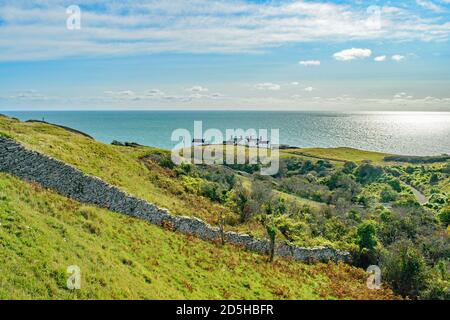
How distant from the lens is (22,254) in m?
15.0

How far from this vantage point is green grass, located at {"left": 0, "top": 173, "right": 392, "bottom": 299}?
14.5 m

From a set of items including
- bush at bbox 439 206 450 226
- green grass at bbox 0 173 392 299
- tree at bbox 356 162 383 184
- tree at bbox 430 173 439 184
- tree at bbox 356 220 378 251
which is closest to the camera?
green grass at bbox 0 173 392 299

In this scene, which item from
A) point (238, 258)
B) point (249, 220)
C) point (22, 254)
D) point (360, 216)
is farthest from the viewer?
point (360, 216)

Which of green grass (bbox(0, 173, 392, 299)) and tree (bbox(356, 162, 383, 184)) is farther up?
green grass (bbox(0, 173, 392, 299))

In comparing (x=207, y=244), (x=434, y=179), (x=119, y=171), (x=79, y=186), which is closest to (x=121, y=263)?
(x=207, y=244)

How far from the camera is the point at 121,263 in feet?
61.6

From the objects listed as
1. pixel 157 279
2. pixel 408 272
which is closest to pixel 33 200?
pixel 157 279

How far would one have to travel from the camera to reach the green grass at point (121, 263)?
14539 millimetres

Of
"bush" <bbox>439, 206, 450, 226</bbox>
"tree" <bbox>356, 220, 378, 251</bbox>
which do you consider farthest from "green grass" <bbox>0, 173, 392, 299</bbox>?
"bush" <bbox>439, 206, 450, 226</bbox>

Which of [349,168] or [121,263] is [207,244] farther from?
[349,168]

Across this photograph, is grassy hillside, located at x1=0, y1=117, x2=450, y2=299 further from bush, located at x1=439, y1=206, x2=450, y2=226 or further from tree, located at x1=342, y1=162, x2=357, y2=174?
tree, located at x1=342, y1=162, x2=357, y2=174
